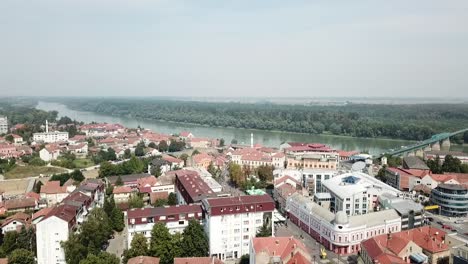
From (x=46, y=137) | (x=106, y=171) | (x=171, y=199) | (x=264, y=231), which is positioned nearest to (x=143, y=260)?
(x=264, y=231)

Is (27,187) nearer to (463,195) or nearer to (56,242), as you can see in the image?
(56,242)

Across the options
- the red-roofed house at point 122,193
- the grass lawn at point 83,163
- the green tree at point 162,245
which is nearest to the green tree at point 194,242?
the green tree at point 162,245

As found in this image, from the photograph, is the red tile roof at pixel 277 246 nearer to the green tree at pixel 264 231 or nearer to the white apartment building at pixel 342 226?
the green tree at pixel 264 231

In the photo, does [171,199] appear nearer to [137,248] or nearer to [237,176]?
[237,176]

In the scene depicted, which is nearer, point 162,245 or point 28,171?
point 162,245

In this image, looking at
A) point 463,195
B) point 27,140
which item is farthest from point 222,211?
point 27,140
